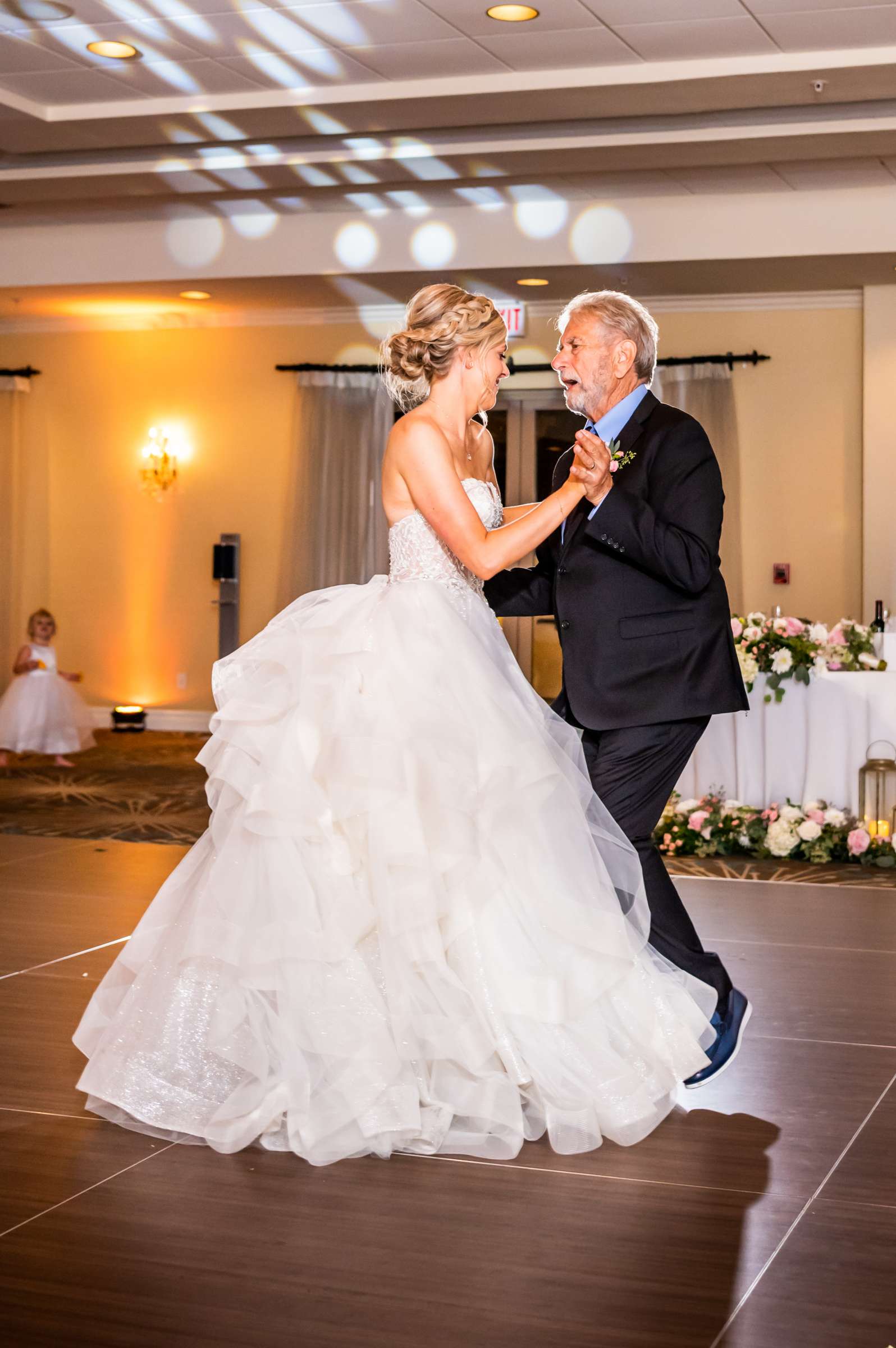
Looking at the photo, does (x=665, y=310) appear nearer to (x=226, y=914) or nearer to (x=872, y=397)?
(x=872, y=397)

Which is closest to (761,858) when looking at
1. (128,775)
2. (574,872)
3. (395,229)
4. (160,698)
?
(574,872)

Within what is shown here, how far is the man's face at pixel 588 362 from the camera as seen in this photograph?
310 cm

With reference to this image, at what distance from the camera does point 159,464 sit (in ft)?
41.8

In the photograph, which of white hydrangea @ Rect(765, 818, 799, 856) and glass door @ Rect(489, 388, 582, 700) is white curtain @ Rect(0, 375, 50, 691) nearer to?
glass door @ Rect(489, 388, 582, 700)

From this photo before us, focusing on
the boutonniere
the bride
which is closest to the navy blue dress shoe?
the bride

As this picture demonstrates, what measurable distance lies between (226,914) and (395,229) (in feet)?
25.0

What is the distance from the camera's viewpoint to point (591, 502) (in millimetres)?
2998

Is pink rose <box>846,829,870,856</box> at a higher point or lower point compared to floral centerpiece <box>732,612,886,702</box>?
lower

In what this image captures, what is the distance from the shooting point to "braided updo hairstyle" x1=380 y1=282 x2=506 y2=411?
3.17m

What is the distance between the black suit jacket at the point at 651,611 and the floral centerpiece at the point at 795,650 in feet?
12.1

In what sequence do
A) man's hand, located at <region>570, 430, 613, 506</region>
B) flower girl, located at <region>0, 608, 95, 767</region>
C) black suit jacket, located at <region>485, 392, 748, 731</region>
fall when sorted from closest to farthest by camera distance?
man's hand, located at <region>570, 430, 613, 506</region>, black suit jacket, located at <region>485, 392, 748, 731</region>, flower girl, located at <region>0, 608, 95, 767</region>

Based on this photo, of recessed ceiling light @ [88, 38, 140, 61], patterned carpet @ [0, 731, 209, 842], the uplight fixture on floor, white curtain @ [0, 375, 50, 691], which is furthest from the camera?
white curtain @ [0, 375, 50, 691]

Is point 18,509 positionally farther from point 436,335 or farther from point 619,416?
point 619,416

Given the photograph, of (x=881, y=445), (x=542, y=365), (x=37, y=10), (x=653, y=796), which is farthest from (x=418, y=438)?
(x=542, y=365)
